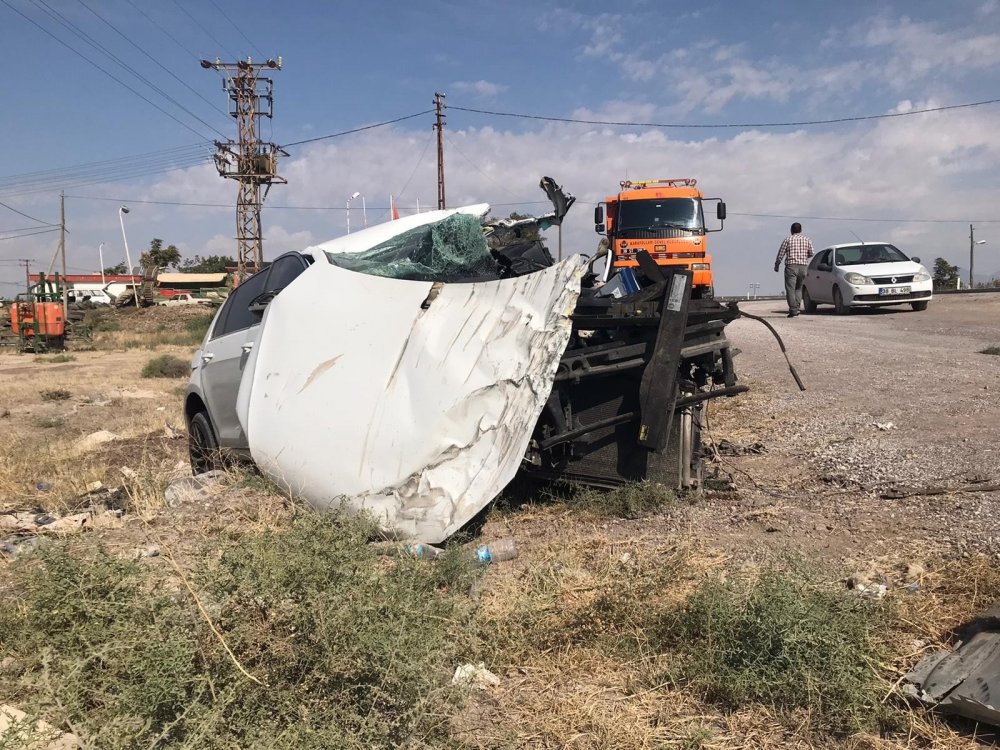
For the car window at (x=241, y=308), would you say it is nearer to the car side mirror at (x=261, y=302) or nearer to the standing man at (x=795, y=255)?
the car side mirror at (x=261, y=302)

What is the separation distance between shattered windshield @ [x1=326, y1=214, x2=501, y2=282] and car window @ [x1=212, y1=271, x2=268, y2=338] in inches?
39.7

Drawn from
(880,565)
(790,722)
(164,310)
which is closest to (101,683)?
(790,722)

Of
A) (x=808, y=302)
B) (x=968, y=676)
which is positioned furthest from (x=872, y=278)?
(x=968, y=676)

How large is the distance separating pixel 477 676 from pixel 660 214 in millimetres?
15163

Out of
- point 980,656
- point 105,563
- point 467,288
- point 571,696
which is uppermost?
point 467,288

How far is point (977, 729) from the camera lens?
2422 millimetres

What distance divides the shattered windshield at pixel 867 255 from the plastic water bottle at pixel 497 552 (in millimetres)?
15082

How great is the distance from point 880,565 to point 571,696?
1.77 m

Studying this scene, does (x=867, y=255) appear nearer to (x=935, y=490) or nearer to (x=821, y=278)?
(x=821, y=278)

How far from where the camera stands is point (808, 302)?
1850 centimetres

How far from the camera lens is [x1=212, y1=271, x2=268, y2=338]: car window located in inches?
217

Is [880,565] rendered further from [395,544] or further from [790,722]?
[395,544]

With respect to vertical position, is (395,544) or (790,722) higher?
(395,544)

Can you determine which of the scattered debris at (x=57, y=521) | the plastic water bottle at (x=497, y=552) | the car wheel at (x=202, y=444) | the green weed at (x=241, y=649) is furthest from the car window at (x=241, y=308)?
the green weed at (x=241, y=649)
